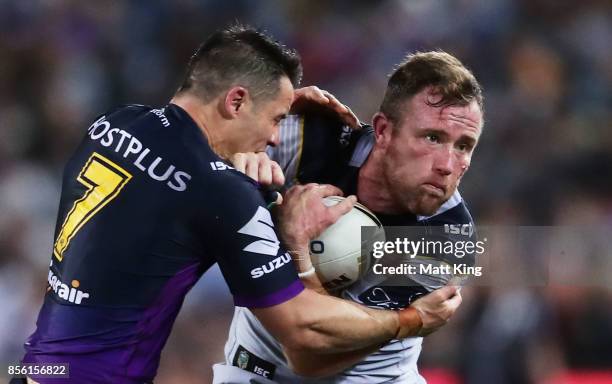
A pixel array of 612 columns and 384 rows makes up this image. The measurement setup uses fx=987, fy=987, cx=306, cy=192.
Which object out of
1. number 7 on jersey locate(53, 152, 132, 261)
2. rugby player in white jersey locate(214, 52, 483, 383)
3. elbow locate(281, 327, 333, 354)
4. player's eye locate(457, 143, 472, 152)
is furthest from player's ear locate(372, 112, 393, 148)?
number 7 on jersey locate(53, 152, 132, 261)

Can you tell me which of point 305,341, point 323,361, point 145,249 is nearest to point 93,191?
point 145,249

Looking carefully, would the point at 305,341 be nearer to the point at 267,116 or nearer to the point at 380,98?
the point at 267,116

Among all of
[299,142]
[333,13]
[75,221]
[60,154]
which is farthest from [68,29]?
[75,221]

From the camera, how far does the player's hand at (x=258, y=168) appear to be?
3.79 metres

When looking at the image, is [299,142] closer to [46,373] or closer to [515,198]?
[46,373]

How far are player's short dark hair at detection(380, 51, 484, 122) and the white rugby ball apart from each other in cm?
53

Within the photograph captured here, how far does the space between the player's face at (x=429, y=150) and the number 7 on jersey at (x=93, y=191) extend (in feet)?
4.06

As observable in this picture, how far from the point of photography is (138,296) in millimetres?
3520

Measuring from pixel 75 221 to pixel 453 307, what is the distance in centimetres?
160

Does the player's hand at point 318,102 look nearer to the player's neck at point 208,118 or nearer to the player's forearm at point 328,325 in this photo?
the player's neck at point 208,118

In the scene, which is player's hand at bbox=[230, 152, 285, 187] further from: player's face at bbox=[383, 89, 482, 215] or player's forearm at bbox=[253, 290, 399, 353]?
player's face at bbox=[383, 89, 482, 215]

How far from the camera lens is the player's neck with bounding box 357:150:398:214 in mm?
4316

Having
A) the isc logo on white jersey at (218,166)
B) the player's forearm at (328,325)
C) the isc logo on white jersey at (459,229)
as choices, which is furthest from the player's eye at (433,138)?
the isc logo on white jersey at (218,166)

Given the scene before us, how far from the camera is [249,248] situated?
11.4ft
